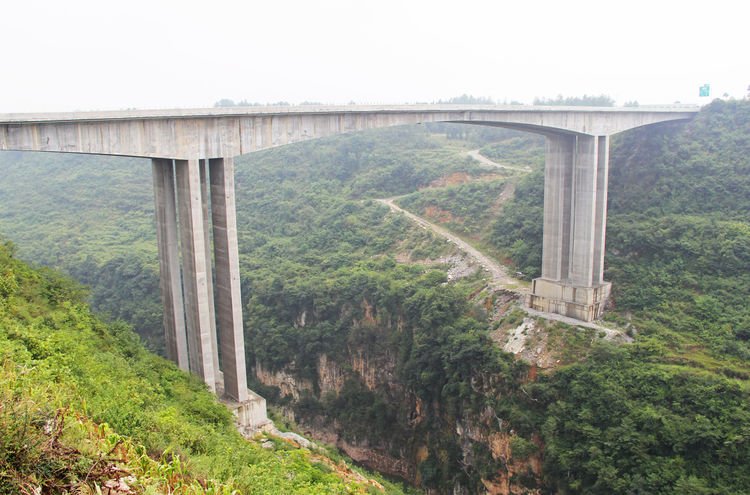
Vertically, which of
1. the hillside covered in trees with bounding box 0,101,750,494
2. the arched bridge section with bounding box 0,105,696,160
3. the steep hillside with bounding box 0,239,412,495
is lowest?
the hillside covered in trees with bounding box 0,101,750,494

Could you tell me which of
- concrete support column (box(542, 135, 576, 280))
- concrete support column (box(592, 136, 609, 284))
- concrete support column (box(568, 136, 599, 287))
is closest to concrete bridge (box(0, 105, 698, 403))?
concrete support column (box(542, 135, 576, 280))

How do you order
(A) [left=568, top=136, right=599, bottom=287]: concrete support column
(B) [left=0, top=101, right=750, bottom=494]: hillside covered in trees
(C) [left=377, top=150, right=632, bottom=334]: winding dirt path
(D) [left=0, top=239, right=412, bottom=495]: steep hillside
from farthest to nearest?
(A) [left=568, top=136, right=599, bottom=287]: concrete support column
(C) [left=377, top=150, right=632, bottom=334]: winding dirt path
(B) [left=0, top=101, right=750, bottom=494]: hillside covered in trees
(D) [left=0, top=239, right=412, bottom=495]: steep hillside

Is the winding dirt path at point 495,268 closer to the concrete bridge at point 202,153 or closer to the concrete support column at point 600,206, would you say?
the concrete support column at point 600,206

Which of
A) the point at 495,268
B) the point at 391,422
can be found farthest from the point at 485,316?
the point at 391,422

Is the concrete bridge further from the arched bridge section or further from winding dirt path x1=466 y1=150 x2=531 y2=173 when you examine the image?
winding dirt path x1=466 y1=150 x2=531 y2=173

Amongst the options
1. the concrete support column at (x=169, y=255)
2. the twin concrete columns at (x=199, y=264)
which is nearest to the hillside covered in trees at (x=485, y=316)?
the twin concrete columns at (x=199, y=264)

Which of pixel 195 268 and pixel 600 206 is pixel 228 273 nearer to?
pixel 195 268
